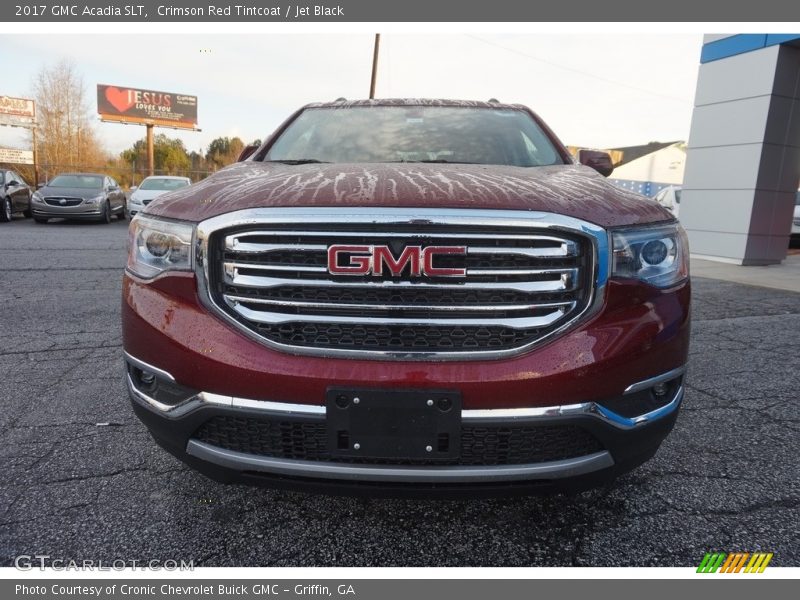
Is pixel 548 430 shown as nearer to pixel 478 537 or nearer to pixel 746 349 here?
pixel 478 537

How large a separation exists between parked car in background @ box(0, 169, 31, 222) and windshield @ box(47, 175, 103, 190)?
2.89 ft

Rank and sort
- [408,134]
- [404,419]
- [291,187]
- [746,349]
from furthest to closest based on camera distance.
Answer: [746,349], [408,134], [291,187], [404,419]

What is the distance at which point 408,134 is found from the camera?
9.44ft

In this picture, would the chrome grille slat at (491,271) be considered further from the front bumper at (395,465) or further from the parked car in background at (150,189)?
the parked car in background at (150,189)

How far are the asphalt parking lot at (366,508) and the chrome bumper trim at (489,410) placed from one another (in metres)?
0.49

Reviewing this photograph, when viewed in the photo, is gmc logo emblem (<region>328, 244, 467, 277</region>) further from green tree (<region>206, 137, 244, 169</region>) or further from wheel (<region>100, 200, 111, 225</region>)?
green tree (<region>206, 137, 244, 169</region>)

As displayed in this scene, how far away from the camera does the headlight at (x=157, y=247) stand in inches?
66.5

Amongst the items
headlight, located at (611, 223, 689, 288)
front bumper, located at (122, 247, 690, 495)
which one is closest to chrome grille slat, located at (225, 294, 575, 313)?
front bumper, located at (122, 247, 690, 495)

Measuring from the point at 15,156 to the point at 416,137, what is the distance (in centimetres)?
2826

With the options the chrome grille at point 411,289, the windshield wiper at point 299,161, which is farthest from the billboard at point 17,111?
the chrome grille at point 411,289

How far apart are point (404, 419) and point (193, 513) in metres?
0.99

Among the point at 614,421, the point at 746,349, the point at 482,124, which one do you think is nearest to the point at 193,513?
the point at 614,421

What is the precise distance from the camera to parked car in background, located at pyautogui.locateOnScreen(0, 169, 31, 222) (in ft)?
46.1

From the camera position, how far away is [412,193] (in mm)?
1648
